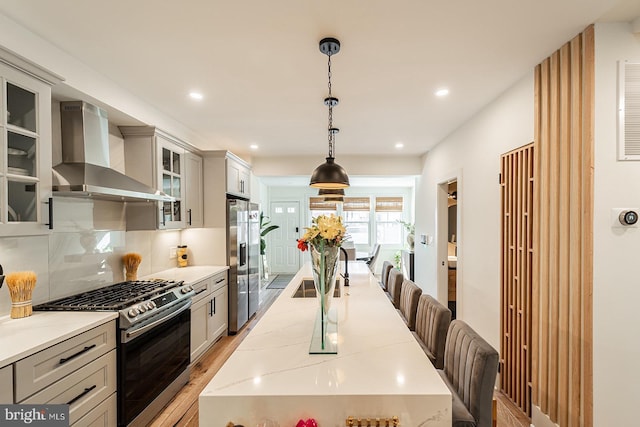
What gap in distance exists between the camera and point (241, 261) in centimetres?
424

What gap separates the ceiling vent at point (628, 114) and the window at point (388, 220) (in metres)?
6.59

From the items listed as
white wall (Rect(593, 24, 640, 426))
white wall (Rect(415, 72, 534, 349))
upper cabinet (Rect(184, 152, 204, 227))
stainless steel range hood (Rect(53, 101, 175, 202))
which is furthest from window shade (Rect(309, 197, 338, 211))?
white wall (Rect(593, 24, 640, 426))

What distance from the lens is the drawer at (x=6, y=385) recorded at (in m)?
1.33

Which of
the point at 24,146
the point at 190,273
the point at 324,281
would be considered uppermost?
the point at 24,146

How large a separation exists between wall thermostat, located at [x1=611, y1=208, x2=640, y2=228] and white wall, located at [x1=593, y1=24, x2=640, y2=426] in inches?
1.0

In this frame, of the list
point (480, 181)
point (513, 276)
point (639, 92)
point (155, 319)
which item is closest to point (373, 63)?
point (639, 92)

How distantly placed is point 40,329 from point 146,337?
0.65 metres

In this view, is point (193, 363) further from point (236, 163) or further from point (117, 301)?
point (236, 163)

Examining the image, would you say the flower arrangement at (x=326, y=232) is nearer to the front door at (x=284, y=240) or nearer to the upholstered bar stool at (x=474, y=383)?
the upholstered bar stool at (x=474, y=383)

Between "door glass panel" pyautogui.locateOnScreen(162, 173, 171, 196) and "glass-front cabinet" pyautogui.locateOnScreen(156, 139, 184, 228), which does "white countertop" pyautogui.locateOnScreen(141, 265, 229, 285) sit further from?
"door glass panel" pyautogui.locateOnScreen(162, 173, 171, 196)

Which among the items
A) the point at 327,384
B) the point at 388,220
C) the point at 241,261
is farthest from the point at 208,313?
the point at 388,220

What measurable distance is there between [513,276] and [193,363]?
3062mm

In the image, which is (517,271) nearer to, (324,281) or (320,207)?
(324,281)

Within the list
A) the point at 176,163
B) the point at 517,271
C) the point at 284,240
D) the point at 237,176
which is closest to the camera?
the point at 517,271
